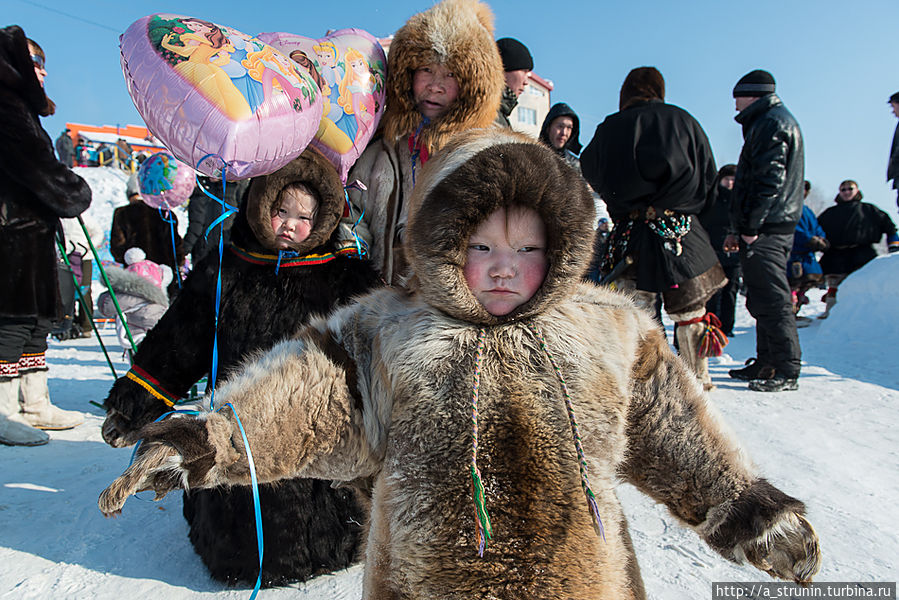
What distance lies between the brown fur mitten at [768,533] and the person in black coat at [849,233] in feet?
26.4

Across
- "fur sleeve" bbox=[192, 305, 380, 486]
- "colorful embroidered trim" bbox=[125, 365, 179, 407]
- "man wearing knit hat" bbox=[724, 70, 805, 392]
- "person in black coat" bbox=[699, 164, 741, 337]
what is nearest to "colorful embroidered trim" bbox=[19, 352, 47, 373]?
"colorful embroidered trim" bbox=[125, 365, 179, 407]

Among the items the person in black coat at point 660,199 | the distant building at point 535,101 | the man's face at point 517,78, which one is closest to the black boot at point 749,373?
the person in black coat at point 660,199

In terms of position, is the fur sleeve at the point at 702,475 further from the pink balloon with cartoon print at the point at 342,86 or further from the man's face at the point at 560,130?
the man's face at the point at 560,130

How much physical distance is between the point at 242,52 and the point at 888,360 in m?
5.93

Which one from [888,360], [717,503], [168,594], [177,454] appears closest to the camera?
[177,454]

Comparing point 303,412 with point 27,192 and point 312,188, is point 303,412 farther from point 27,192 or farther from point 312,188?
point 27,192

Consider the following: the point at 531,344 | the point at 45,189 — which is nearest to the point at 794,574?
the point at 531,344

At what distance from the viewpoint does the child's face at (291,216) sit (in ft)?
5.69

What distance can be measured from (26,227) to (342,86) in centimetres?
219

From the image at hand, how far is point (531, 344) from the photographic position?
43.9 inches

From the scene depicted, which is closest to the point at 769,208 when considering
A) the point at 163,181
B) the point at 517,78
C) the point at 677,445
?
the point at 517,78

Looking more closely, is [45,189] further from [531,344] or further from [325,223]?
[531,344]

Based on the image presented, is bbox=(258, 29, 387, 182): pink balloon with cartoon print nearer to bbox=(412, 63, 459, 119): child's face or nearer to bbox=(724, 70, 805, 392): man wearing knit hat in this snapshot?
bbox=(412, 63, 459, 119): child's face

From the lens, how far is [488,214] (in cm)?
110
